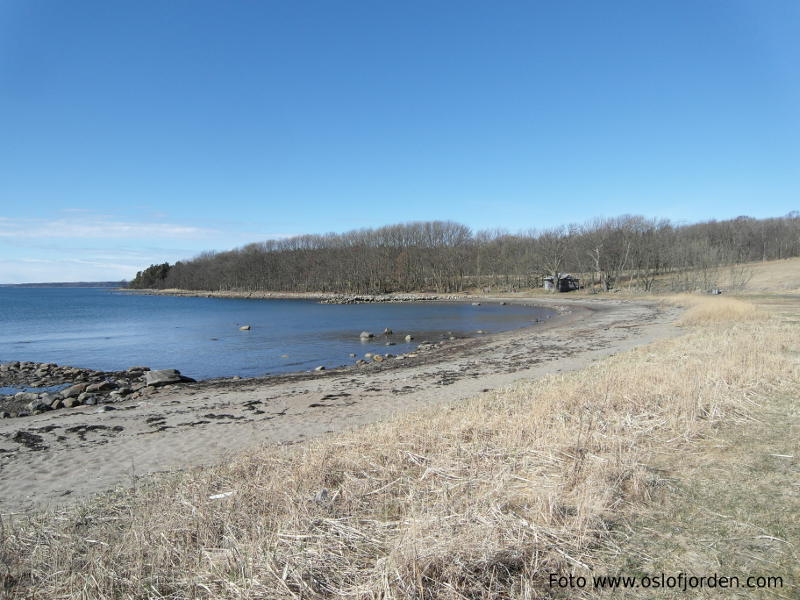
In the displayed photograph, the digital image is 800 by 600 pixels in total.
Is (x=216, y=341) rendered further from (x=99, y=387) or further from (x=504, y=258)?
(x=504, y=258)

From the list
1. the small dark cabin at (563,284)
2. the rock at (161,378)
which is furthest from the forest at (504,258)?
the rock at (161,378)

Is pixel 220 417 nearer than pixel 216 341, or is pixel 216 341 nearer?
pixel 220 417

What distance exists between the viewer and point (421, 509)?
4582mm

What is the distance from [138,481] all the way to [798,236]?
448 feet

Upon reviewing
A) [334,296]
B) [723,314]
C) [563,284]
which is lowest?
[723,314]

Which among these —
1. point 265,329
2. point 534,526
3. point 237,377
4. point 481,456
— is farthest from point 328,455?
point 265,329

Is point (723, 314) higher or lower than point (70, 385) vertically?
higher

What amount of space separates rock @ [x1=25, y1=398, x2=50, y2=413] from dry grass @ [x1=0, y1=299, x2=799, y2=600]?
12.5 m

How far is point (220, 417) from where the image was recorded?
13406mm

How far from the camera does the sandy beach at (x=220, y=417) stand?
29.2ft

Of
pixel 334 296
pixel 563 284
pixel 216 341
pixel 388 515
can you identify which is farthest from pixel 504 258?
Result: pixel 388 515

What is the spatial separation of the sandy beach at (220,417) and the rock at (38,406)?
147 centimetres

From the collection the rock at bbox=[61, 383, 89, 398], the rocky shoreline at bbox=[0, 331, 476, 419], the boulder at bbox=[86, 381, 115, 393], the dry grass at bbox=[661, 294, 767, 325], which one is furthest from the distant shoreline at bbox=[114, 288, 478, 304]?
the rock at bbox=[61, 383, 89, 398]

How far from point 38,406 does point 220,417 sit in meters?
8.21
